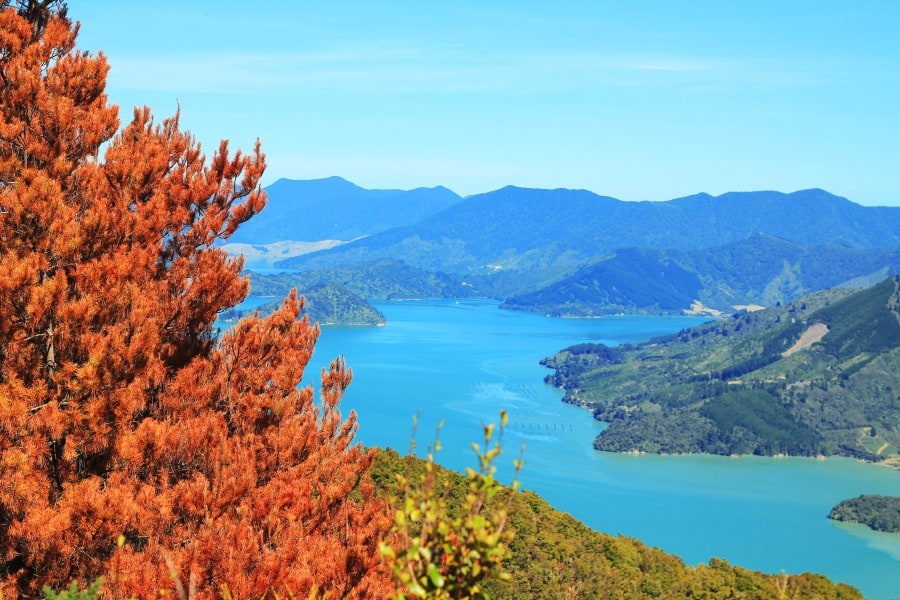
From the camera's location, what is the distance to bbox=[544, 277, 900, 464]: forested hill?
130000 mm

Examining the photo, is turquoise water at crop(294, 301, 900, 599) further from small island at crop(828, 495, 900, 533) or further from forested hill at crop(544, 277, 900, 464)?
forested hill at crop(544, 277, 900, 464)

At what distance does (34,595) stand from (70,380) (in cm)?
182

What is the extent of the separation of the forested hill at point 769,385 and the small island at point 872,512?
31.3 meters

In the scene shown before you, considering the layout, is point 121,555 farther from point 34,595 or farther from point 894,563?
point 894,563

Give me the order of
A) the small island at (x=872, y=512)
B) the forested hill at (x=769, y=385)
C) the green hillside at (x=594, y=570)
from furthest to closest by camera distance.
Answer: the forested hill at (x=769, y=385) < the small island at (x=872, y=512) < the green hillside at (x=594, y=570)

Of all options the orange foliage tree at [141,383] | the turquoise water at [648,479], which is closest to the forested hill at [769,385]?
the turquoise water at [648,479]

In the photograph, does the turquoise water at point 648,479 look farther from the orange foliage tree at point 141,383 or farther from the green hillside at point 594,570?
the orange foliage tree at point 141,383

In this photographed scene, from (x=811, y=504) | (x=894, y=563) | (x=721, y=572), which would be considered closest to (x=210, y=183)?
(x=721, y=572)

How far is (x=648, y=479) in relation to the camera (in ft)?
354

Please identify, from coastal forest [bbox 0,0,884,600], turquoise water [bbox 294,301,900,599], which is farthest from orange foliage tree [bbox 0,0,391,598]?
turquoise water [bbox 294,301,900,599]

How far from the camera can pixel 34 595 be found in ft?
24.1

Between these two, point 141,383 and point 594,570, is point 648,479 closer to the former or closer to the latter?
point 594,570

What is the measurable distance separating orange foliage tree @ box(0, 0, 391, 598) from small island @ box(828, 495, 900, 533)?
95.2m

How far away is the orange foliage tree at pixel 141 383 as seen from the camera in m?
7.41
